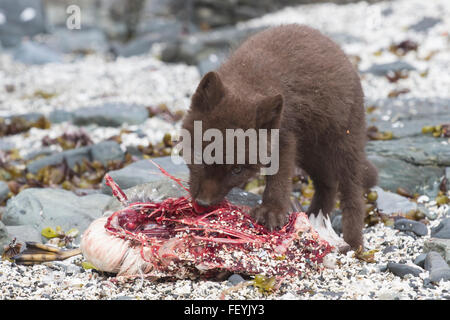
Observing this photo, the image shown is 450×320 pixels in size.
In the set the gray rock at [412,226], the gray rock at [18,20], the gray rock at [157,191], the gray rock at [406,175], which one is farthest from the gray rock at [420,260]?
the gray rock at [18,20]

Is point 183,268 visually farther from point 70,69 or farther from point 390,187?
point 70,69

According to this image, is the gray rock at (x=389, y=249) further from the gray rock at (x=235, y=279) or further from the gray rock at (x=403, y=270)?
the gray rock at (x=235, y=279)

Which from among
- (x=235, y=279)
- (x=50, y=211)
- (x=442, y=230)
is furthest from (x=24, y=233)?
(x=442, y=230)

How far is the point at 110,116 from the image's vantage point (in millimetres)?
9062

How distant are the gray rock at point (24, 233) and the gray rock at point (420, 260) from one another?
3094 millimetres

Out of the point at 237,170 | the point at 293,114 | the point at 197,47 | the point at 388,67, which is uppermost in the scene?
the point at 197,47

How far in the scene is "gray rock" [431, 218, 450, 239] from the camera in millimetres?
4734

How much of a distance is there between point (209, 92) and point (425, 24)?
1151 cm

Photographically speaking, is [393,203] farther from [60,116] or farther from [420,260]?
[60,116]

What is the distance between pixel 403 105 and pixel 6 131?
647 centimetres

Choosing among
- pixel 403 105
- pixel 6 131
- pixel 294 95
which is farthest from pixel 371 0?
pixel 294 95

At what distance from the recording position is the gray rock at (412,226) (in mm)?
4945

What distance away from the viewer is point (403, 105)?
8.54 meters

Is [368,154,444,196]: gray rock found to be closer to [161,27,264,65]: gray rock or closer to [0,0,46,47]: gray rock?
[161,27,264,65]: gray rock
